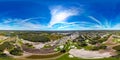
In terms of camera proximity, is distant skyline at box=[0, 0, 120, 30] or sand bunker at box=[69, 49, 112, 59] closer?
distant skyline at box=[0, 0, 120, 30]

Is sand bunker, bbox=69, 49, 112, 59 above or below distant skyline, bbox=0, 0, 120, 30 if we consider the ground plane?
below

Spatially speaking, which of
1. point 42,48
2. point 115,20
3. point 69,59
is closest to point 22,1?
point 42,48

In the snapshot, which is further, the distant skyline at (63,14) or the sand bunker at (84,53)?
the sand bunker at (84,53)

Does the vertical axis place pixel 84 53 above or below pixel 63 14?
below

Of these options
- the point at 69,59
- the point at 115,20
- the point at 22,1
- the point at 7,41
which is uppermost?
the point at 22,1

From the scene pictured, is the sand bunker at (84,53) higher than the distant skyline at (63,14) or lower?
lower

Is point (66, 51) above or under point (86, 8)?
under

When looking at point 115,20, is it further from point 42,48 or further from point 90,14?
point 42,48
